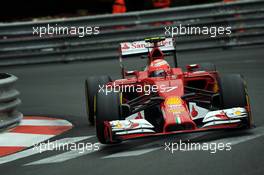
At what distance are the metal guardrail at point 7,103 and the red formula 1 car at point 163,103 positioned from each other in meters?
1.01

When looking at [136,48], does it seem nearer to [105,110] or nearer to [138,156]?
[105,110]

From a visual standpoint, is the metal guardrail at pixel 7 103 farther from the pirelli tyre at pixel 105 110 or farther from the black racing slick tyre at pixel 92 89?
the pirelli tyre at pixel 105 110

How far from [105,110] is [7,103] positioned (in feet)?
6.96

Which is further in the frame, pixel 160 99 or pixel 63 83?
pixel 63 83

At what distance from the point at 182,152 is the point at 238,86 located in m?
1.32

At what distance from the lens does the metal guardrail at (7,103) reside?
9859 mm

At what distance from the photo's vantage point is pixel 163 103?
8531 millimetres

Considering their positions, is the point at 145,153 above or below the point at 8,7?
below

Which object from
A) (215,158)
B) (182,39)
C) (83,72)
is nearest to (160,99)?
(215,158)

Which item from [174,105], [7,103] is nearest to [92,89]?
[7,103]

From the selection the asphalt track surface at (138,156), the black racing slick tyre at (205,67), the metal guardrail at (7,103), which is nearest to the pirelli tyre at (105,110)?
the asphalt track surface at (138,156)

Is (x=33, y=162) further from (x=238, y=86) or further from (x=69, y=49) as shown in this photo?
(x=69, y=49)

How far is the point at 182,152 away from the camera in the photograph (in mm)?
7637

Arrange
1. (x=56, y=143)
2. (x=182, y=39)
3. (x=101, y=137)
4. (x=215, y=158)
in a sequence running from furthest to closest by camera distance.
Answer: (x=182, y=39), (x=56, y=143), (x=101, y=137), (x=215, y=158)
